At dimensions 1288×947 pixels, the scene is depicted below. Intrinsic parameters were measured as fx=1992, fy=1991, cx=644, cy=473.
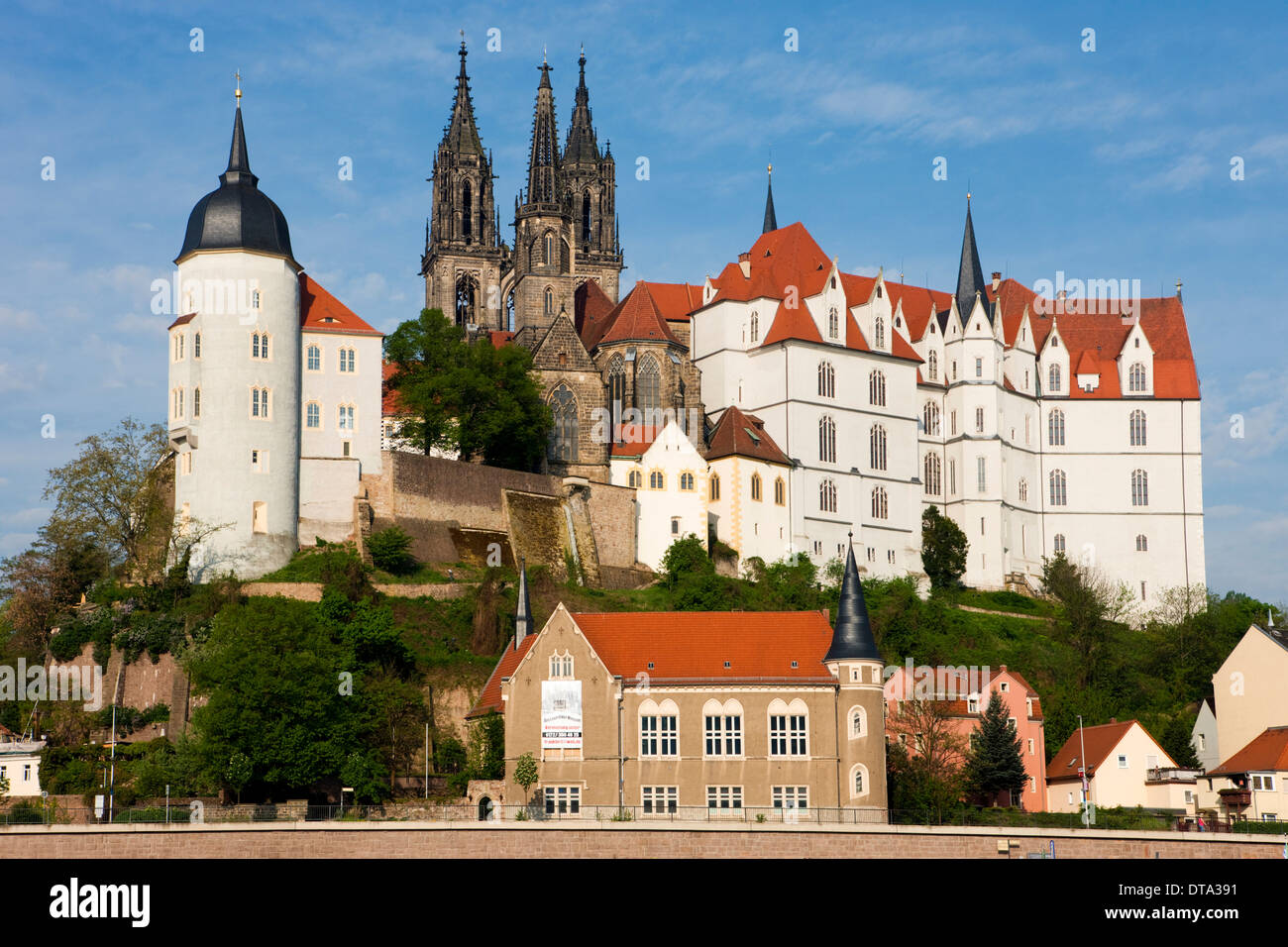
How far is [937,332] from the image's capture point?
96625 millimetres

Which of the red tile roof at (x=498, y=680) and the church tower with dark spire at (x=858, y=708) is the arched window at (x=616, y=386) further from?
the church tower with dark spire at (x=858, y=708)

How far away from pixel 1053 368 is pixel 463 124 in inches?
1430

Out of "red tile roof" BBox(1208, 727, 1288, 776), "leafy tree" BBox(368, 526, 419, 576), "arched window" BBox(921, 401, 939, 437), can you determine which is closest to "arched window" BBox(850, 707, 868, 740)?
"red tile roof" BBox(1208, 727, 1288, 776)

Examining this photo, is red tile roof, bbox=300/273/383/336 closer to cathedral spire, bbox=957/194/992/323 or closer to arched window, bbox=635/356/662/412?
arched window, bbox=635/356/662/412

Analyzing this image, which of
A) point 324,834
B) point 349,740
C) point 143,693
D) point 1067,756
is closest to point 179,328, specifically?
point 143,693

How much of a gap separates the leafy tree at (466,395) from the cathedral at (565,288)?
10.1 ft

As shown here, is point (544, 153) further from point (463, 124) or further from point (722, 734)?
point (722, 734)

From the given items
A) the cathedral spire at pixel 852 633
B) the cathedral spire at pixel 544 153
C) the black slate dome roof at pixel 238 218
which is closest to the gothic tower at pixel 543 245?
the cathedral spire at pixel 544 153

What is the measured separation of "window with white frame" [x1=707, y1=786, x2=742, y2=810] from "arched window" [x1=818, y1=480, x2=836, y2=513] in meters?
29.9

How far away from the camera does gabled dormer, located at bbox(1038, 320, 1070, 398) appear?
99.1 m

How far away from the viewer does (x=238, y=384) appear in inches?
2810

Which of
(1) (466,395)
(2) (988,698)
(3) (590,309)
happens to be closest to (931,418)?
(3) (590,309)

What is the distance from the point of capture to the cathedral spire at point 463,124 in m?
112
